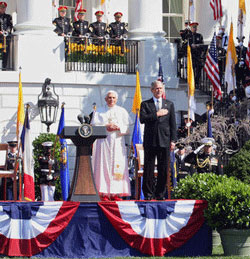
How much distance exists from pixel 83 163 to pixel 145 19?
11.0 meters

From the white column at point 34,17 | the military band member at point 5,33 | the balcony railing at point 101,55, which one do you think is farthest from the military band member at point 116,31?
the military band member at point 5,33

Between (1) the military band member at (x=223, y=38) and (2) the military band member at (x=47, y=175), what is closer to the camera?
(2) the military band member at (x=47, y=175)

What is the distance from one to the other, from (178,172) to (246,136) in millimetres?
4113

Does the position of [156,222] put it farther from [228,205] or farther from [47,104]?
[47,104]

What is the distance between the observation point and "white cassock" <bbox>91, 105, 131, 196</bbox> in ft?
54.1

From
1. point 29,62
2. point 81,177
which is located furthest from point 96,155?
point 29,62

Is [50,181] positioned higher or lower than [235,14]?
lower

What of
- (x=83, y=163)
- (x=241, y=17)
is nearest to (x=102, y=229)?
(x=83, y=163)

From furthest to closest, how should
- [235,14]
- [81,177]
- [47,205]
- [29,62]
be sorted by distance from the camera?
[235,14], [29,62], [81,177], [47,205]

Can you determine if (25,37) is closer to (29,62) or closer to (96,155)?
(29,62)

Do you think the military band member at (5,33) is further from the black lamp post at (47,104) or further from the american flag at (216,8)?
the american flag at (216,8)

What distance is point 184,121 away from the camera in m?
23.8

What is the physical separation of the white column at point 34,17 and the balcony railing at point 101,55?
72cm

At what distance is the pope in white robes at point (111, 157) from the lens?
16.5 meters
